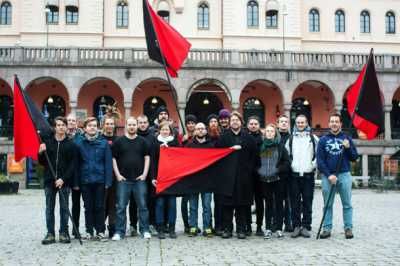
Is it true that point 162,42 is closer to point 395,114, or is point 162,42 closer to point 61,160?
point 61,160

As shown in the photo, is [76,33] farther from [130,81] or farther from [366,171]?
[366,171]

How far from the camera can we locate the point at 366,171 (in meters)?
31.2

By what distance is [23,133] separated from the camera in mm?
9953

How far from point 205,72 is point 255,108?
7609mm

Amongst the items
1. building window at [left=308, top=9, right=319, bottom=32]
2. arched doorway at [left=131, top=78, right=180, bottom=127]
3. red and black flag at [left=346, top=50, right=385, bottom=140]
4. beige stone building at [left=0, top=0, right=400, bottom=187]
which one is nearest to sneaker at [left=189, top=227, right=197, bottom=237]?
red and black flag at [left=346, top=50, right=385, bottom=140]

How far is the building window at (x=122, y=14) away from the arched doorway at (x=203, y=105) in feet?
26.1

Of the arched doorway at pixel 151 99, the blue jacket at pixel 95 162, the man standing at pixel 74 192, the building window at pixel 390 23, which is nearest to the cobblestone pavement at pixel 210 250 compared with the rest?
the man standing at pixel 74 192

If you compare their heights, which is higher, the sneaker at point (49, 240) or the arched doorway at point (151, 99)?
the arched doorway at point (151, 99)

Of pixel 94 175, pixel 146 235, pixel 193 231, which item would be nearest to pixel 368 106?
pixel 193 231

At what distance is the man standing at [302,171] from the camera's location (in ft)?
34.3

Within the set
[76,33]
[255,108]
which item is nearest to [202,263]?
[255,108]

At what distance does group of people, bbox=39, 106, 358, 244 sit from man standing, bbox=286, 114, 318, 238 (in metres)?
0.02

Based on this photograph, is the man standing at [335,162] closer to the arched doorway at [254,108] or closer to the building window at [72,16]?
the arched doorway at [254,108]

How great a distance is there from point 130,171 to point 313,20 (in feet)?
113
